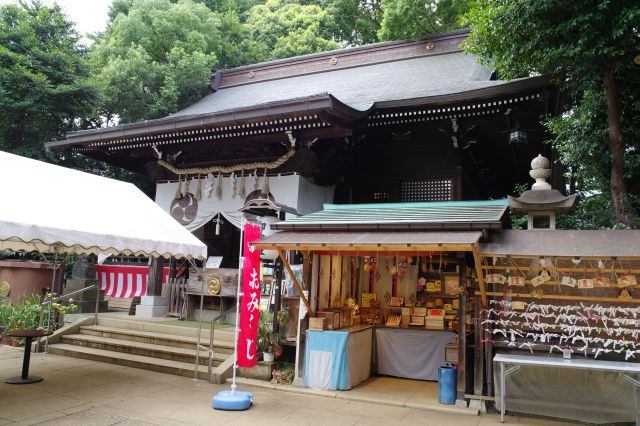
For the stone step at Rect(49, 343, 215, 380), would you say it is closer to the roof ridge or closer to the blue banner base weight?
the blue banner base weight

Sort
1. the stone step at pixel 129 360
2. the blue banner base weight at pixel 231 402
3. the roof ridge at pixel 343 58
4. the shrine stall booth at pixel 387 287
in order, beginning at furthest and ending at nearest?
the roof ridge at pixel 343 58 < the stone step at pixel 129 360 < the shrine stall booth at pixel 387 287 < the blue banner base weight at pixel 231 402

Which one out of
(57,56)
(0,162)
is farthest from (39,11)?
(0,162)

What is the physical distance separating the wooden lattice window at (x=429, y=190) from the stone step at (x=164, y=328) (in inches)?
198

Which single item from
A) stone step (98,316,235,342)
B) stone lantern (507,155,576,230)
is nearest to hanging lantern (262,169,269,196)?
stone step (98,316,235,342)

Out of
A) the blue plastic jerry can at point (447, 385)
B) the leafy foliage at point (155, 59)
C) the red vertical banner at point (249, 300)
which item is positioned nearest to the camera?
the blue plastic jerry can at point (447, 385)

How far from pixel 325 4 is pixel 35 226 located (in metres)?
23.6

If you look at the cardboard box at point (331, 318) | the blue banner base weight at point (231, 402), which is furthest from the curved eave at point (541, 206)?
the blue banner base weight at point (231, 402)

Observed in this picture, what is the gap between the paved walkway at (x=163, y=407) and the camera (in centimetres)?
544

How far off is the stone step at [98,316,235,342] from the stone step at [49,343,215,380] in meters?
0.76

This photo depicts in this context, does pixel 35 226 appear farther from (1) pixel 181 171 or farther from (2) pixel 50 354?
(1) pixel 181 171

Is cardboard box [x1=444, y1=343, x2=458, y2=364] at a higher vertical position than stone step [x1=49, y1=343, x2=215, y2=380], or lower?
higher

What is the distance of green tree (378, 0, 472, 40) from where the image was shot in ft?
57.5

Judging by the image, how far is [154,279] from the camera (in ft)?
37.0

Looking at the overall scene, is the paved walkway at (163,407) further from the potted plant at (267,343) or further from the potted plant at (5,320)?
the potted plant at (5,320)
